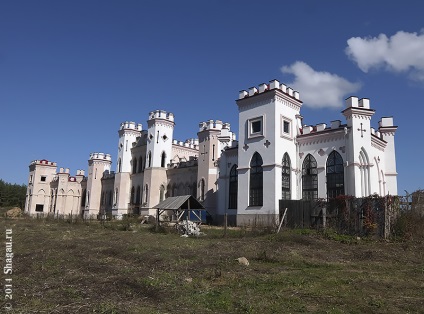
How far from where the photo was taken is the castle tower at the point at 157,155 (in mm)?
40875

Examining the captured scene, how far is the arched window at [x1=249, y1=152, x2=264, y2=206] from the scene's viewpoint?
26958 millimetres

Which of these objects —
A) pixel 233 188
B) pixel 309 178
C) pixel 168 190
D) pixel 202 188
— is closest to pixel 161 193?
pixel 168 190

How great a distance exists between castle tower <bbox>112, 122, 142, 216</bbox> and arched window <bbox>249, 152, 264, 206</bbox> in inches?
878

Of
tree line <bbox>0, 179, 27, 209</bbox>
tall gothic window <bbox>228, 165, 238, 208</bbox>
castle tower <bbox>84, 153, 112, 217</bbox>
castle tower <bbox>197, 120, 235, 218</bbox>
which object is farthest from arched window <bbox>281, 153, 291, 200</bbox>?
tree line <bbox>0, 179, 27, 209</bbox>

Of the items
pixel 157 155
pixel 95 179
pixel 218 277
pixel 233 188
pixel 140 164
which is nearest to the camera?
pixel 218 277

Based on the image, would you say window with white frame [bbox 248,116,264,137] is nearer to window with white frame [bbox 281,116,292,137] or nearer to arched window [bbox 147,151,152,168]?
window with white frame [bbox 281,116,292,137]

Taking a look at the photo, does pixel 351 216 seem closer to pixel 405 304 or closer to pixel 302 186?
pixel 302 186

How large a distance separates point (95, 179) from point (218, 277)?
1856 inches

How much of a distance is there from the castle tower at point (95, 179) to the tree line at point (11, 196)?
3355 centimetres

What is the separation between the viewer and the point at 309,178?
27.0 m

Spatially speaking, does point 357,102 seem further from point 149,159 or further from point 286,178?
point 149,159

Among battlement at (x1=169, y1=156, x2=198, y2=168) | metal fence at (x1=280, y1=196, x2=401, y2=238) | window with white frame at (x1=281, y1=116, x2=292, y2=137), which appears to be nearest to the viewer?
metal fence at (x1=280, y1=196, x2=401, y2=238)

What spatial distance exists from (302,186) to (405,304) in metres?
20.1

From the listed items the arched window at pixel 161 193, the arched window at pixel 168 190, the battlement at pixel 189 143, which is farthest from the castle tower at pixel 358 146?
the battlement at pixel 189 143
